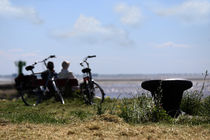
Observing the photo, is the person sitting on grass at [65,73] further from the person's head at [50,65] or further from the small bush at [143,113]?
the small bush at [143,113]

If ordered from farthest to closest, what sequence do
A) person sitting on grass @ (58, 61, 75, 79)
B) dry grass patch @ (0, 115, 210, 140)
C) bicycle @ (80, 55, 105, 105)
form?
person sitting on grass @ (58, 61, 75, 79)
bicycle @ (80, 55, 105, 105)
dry grass patch @ (0, 115, 210, 140)

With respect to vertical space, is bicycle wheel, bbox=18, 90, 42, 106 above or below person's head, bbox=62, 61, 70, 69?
below

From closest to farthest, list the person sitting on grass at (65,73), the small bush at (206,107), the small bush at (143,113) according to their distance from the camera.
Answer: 1. the small bush at (143,113)
2. the small bush at (206,107)
3. the person sitting on grass at (65,73)

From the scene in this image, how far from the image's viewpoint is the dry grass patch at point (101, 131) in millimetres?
6504

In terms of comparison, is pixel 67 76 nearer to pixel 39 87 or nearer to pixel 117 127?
pixel 39 87

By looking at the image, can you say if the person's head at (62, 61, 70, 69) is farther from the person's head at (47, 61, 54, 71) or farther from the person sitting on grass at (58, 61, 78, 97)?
the person's head at (47, 61, 54, 71)

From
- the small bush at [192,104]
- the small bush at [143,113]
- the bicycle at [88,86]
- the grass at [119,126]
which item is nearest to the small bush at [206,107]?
the grass at [119,126]

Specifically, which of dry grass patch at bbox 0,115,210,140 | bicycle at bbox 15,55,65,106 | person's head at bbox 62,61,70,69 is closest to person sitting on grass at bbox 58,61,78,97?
person's head at bbox 62,61,70,69

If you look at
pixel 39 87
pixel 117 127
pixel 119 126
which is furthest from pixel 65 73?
pixel 117 127

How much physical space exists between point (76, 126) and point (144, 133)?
153 centimetres

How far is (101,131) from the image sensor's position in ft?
22.2

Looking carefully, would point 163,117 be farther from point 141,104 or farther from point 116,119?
point 116,119

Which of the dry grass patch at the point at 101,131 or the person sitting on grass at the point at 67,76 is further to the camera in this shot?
the person sitting on grass at the point at 67,76

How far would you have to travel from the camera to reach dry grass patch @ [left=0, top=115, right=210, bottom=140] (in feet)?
21.3
